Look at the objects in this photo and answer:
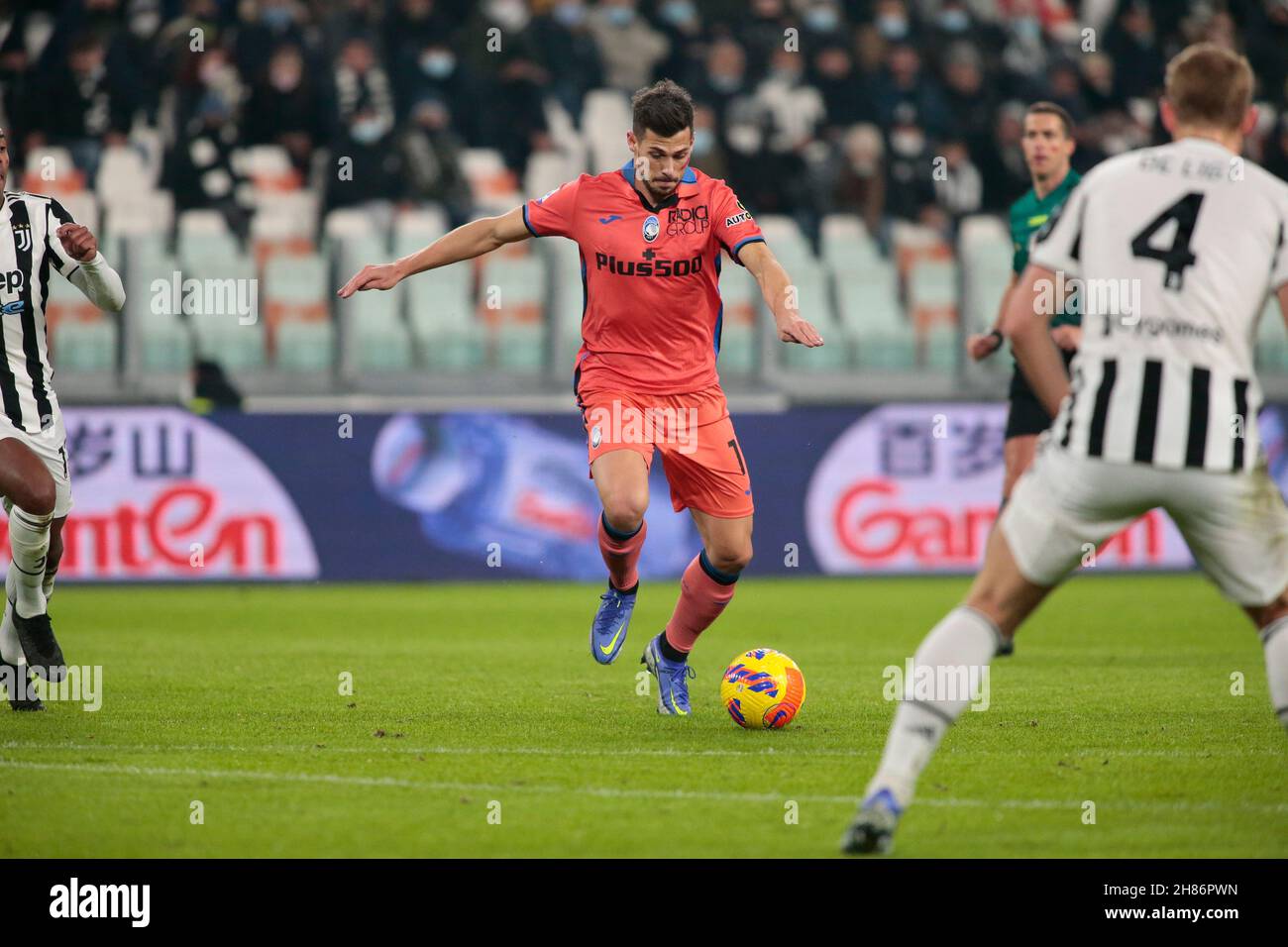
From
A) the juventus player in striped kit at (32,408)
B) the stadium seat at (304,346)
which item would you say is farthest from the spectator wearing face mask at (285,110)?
the juventus player in striped kit at (32,408)

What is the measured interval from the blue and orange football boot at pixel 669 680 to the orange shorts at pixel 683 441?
0.66 metres

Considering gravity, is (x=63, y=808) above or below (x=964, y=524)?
below

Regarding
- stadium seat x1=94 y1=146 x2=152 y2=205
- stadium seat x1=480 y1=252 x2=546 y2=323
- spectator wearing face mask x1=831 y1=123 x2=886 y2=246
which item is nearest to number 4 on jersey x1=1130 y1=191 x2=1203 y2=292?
stadium seat x1=480 y1=252 x2=546 y2=323

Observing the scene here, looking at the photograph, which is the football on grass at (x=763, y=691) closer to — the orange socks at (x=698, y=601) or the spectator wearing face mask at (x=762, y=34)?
the orange socks at (x=698, y=601)

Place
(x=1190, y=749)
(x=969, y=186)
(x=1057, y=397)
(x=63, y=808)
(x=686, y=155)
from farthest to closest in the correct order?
(x=969, y=186)
(x=686, y=155)
(x=1190, y=749)
(x=63, y=808)
(x=1057, y=397)

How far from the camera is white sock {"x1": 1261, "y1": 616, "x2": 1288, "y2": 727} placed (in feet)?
15.4

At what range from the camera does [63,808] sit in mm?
5367

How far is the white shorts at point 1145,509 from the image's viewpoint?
4.57m

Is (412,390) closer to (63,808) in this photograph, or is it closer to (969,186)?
(969,186)

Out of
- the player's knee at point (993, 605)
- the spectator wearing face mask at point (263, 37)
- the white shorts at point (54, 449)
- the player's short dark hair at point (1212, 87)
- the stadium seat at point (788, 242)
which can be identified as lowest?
the player's knee at point (993, 605)

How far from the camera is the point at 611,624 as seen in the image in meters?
7.68

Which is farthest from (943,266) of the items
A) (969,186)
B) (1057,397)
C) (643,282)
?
(1057,397)

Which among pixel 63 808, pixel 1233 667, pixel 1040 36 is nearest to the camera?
pixel 63 808

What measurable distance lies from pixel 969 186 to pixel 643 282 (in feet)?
37.1
